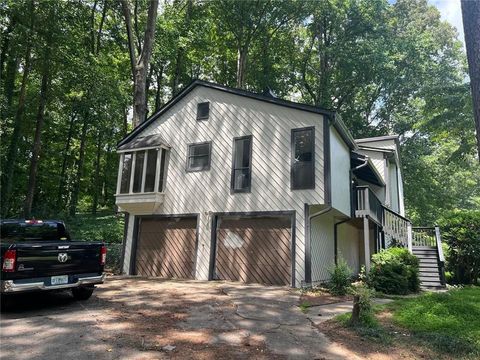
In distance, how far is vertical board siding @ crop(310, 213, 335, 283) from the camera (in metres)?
12.3

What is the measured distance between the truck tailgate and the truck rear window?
1302mm

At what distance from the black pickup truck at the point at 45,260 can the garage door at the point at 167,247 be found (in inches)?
221

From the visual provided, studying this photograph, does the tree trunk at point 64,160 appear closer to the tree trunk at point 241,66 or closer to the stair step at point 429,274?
the tree trunk at point 241,66

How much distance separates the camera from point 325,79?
29.0 meters

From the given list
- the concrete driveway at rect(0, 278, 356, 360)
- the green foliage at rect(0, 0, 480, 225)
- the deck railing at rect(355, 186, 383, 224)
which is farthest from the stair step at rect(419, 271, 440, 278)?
the green foliage at rect(0, 0, 480, 225)

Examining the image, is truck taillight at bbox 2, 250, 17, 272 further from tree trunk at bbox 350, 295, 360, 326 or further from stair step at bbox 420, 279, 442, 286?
stair step at bbox 420, 279, 442, 286

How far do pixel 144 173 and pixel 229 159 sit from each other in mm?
Answer: 3722

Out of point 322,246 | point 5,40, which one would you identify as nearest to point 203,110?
point 322,246

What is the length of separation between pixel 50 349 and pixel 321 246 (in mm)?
9904

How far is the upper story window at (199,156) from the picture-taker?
46.2 feet

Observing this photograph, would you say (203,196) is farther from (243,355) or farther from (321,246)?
(243,355)

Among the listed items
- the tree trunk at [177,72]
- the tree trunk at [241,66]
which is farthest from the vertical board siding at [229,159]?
the tree trunk at [177,72]

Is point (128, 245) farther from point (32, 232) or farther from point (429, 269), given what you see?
point (429, 269)

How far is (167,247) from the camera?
46.8 ft
